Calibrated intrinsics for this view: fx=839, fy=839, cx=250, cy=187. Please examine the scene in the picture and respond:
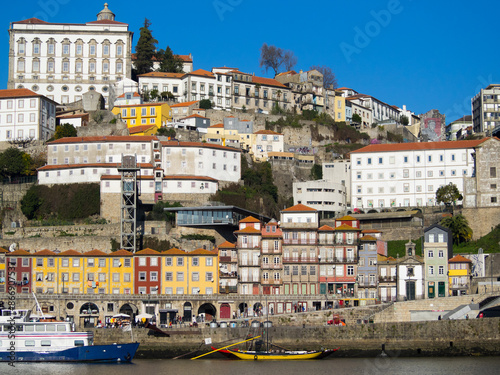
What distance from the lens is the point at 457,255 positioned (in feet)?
252

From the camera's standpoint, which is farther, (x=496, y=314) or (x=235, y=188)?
(x=235, y=188)

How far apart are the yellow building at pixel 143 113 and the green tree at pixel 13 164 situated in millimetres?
17579

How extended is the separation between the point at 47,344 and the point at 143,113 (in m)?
52.5

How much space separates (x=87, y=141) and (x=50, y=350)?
3685 centimetres

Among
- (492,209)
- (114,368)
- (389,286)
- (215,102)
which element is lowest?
(114,368)

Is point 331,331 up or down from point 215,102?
down

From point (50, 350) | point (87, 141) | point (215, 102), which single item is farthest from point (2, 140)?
point (50, 350)

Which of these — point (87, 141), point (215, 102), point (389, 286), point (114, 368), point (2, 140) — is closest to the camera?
point (114, 368)

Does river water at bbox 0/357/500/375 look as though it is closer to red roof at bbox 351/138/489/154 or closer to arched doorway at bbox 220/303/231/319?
arched doorway at bbox 220/303/231/319

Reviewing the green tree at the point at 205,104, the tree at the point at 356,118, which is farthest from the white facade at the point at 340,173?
the tree at the point at 356,118

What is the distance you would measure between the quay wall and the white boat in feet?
12.4

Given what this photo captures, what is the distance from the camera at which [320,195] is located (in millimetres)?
95750

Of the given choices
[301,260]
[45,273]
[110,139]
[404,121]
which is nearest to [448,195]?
[301,260]

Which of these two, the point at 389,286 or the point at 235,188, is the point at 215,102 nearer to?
the point at 235,188
